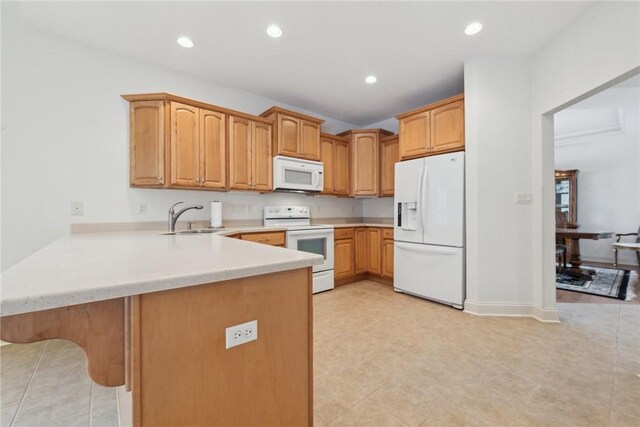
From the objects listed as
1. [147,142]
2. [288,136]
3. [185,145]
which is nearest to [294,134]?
[288,136]

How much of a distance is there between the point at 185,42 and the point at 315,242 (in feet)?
A: 8.37

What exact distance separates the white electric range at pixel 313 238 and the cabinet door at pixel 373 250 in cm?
76

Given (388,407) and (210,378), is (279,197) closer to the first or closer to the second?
(388,407)

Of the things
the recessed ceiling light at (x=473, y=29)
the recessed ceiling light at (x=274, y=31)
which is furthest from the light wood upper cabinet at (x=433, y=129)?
the recessed ceiling light at (x=274, y=31)

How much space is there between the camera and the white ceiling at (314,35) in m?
2.06

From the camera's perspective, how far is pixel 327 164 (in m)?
3.99

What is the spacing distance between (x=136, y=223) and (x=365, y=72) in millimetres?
2950

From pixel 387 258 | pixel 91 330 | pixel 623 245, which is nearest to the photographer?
pixel 91 330

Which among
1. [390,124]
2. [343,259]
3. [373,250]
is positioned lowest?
[343,259]

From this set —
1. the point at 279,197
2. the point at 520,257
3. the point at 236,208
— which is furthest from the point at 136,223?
the point at 520,257

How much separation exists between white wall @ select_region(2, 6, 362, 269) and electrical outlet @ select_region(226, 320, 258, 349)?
250 centimetres

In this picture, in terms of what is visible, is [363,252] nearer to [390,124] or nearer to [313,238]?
[313,238]

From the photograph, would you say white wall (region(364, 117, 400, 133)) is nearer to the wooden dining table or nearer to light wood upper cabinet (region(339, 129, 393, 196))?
light wood upper cabinet (region(339, 129, 393, 196))

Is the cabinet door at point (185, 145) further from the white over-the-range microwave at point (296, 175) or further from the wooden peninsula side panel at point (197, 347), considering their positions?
the wooden peninsula side panel at point (197, 347)
